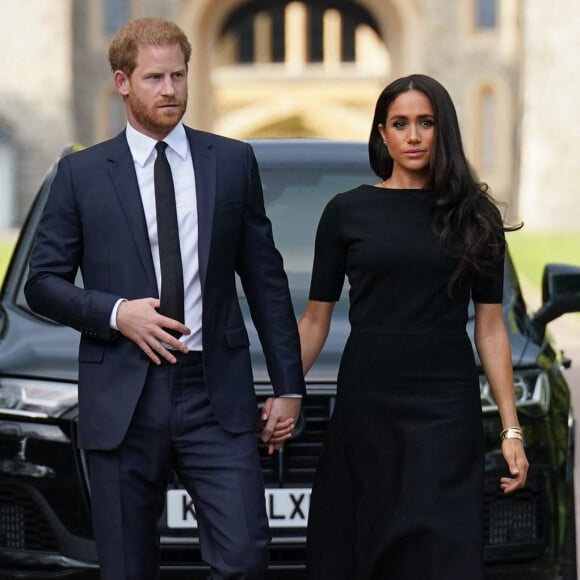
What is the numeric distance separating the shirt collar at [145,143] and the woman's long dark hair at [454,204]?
0.50 m

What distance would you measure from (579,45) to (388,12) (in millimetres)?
5673

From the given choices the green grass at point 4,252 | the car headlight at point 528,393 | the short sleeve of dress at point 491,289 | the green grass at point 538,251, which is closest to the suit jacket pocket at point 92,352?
the short sleeve of dress at point 491,289

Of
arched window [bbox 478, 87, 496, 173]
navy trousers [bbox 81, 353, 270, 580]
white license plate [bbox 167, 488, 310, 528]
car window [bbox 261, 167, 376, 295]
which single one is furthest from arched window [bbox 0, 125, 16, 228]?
navy trousers [bbox 81, 353, 270, 580]

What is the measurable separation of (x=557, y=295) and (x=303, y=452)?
3.56ft

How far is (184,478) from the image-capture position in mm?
3602

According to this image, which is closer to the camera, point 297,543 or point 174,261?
point 174,261

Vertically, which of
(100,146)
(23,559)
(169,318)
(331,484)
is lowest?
(23,559)

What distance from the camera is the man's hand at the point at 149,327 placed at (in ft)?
11.3

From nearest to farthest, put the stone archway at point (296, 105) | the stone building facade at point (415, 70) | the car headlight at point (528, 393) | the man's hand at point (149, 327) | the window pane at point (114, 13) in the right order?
1. the man's hand at point (149, 327)
2. the car headlight at point (528, 393)
3. the stone building facade at point (415, 70)
4. the window pane at point (114, 13)
5. the stone archway at point (296, 105)

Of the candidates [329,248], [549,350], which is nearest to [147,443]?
[329,248]

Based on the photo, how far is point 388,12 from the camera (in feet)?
139

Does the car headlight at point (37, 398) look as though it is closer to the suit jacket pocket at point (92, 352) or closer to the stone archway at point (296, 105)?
the suit jacket pocket at point (92, 352)

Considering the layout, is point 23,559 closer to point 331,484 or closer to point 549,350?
point 331,484

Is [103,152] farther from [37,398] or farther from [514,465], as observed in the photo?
[514,465]
